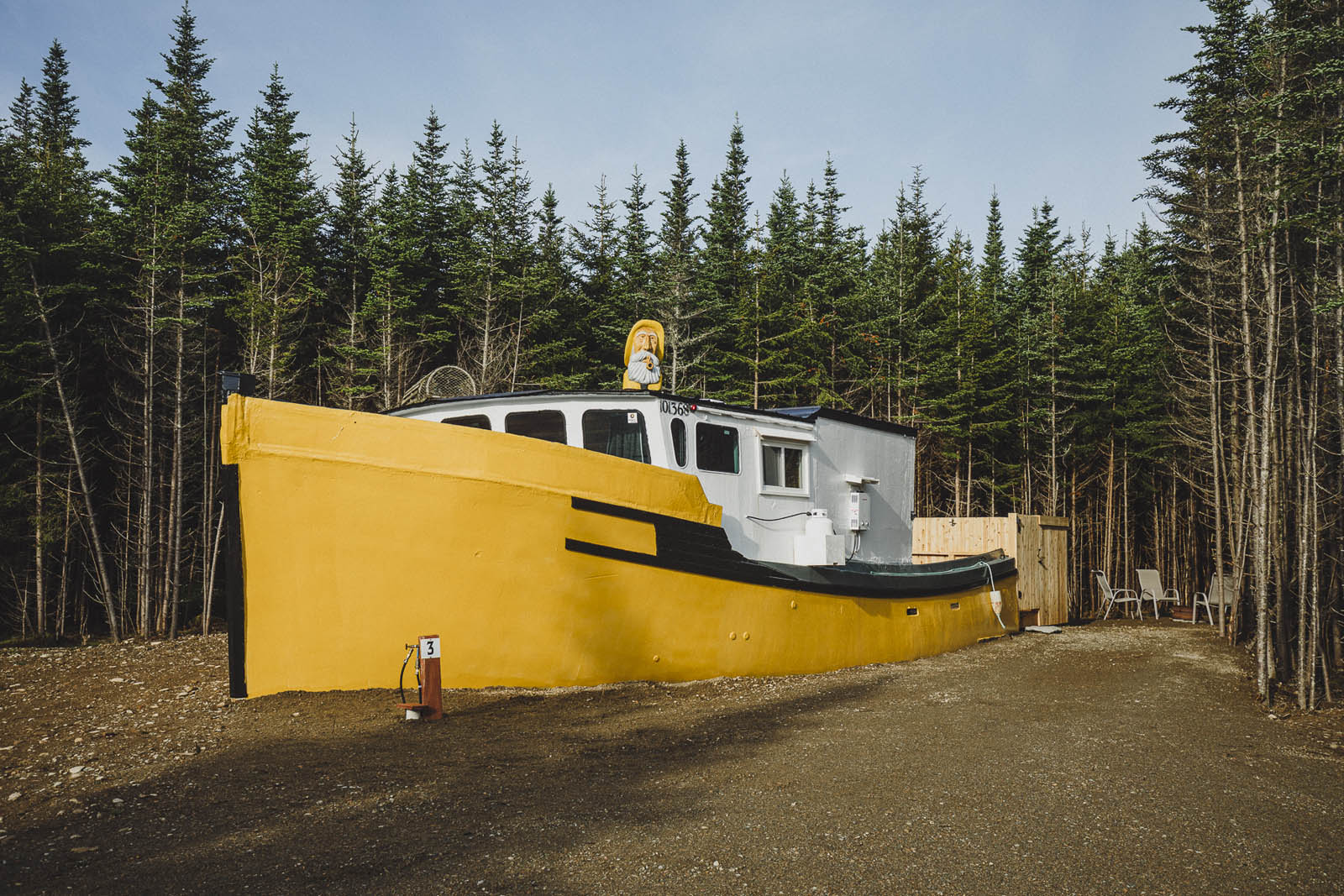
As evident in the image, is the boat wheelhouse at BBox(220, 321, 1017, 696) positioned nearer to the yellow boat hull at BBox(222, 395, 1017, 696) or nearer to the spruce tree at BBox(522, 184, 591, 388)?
the yellow boat hull at BBox(222, 395, 1017, 696)

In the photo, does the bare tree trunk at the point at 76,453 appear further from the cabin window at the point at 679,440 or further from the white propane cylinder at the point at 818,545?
the white propane cylinder at the point at 818,545

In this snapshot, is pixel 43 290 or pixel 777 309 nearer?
pixel 43 290

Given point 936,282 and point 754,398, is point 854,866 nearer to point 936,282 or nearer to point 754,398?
point 754,398

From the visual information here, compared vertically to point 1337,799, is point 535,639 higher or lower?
higher

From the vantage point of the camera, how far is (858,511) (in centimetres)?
936

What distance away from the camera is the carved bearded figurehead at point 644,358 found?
26.3ft

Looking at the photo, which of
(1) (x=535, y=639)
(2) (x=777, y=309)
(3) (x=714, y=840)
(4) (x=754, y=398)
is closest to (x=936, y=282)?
(2) (x=777, y=309)

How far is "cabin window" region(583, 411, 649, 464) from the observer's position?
760 cm

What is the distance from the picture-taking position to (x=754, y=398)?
2200 cm

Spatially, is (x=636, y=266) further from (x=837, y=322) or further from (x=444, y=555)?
(x=444, y=555)

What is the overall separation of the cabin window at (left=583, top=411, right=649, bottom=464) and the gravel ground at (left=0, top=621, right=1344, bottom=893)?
2.27m

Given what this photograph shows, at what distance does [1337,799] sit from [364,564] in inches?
260

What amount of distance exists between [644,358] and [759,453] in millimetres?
1653

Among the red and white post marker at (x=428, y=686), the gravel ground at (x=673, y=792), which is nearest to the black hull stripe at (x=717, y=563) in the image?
the gravel ground at (x=673, y=792)
